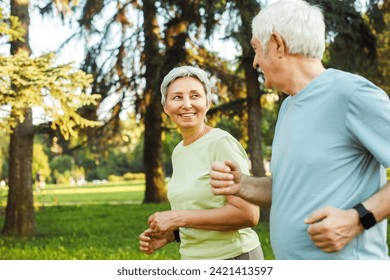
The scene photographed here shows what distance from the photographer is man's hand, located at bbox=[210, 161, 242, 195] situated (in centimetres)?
179

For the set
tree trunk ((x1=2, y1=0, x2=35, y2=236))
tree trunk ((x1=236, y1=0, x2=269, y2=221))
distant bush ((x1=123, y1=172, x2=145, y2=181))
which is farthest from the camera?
distant bush ((x1=123, y1=172, x2=145, y2=181))

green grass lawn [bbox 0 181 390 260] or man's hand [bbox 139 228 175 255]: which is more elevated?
man's hand [bbox 139 228 175 255]

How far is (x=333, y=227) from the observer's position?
60.2 inches

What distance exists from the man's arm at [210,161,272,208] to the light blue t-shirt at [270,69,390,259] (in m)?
0.17

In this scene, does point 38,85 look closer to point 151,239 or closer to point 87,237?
point 87,237

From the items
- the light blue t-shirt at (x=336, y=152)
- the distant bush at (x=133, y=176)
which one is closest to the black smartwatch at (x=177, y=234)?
the light blue t-shirt at (x=336, y=152)

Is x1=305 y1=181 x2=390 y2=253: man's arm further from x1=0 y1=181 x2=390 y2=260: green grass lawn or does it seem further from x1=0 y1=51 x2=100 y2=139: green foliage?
x1=0 y1=51 x2=100 y2=139: green foliage

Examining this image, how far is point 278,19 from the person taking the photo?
1719 mm

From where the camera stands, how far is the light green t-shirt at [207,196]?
2189 millimetres

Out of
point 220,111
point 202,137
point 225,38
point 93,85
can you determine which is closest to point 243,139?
point 220,111

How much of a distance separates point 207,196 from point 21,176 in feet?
30.8

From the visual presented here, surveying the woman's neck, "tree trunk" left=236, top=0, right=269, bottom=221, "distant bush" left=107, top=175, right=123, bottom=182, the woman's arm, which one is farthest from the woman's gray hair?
"distant bush" left=107, top=175, right=123, bottom=182

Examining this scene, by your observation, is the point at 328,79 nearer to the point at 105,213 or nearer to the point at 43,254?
the point at 43,254

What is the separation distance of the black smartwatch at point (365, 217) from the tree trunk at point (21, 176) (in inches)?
389
